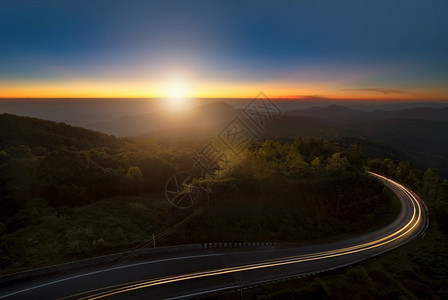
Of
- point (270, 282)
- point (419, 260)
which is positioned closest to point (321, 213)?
point (419, 260)

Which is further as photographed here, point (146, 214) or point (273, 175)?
point (273, 175)

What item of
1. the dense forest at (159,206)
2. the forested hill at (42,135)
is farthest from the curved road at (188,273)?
the forested hill at (42,135)

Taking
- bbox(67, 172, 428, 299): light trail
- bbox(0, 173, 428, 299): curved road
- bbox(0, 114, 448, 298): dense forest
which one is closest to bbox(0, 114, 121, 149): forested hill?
A: bbox(0, 114, 448, 298): dense forest

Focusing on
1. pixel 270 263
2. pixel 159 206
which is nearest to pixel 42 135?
pixel 159 206

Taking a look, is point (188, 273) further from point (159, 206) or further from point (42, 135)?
point (42, 135)

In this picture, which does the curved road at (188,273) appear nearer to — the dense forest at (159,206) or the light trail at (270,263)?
the light trail at (270,263)

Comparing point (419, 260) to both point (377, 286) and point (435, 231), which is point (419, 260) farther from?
point (435, 231)

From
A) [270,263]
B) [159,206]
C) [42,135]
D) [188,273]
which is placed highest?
[42,135]
